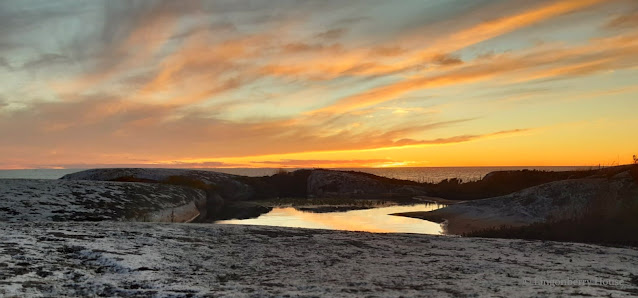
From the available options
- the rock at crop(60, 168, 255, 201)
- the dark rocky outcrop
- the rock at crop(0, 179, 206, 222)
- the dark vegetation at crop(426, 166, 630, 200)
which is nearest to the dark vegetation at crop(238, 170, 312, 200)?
the dark rocky outcrop

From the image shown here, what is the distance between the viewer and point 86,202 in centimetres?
1869

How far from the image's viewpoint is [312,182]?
1918 inches

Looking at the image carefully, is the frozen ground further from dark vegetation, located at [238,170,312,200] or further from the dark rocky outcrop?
dark vegetation, located at [238,170,312,200]

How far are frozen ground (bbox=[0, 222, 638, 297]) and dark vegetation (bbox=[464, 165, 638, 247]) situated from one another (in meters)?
5.20

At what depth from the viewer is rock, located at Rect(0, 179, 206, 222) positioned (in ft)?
53.2

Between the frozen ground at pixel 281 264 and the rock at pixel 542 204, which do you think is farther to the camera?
the rock at pixel 542 204

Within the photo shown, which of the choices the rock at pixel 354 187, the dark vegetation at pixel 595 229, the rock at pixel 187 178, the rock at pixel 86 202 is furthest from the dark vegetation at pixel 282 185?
the dark vegetation at pixel 595 229

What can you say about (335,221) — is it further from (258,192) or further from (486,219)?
(258,192)

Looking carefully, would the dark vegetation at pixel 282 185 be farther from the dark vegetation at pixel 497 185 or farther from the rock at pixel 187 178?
the dark vegetation at pixel 497 185

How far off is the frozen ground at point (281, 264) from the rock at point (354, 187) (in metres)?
34.5

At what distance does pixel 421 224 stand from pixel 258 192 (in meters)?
26.0

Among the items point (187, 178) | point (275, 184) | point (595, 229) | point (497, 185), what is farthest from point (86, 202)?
point (497, 185)

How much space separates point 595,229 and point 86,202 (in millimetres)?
19446

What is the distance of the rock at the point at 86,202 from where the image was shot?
16.2 metres
